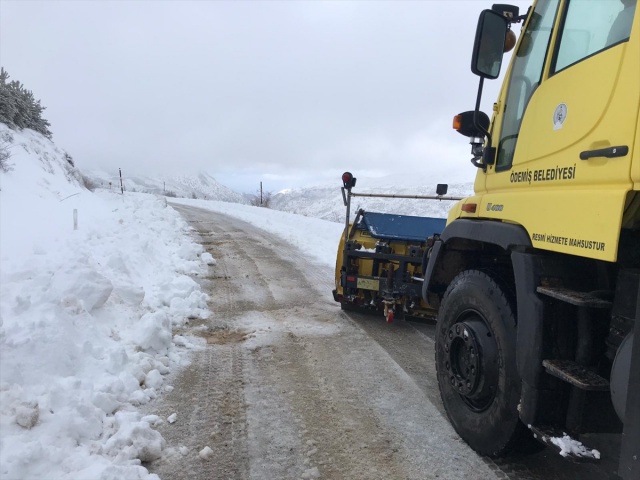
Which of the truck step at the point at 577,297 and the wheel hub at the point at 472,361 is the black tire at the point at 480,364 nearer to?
the wheel hub at the point at 472,361

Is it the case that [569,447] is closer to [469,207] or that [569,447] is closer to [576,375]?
[576,375]

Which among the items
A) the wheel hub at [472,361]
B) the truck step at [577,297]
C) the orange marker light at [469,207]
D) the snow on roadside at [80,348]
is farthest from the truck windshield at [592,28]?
the snow on roadside at [80,348]

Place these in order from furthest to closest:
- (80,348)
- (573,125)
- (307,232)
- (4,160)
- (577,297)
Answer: (307,232) < (4,160) < (80,348) < (573,125) < (577,297)

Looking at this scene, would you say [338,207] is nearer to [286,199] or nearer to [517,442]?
[286,199]

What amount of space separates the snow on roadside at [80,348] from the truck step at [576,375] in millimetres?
2399

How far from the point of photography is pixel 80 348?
383cm

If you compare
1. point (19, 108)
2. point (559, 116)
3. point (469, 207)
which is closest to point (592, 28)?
point (559, 116)

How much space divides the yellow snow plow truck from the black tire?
0.01 meters

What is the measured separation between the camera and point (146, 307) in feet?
19.0

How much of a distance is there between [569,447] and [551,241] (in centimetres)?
103

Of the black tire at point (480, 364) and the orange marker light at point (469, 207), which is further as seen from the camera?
the orange marker light at point (469, 207)

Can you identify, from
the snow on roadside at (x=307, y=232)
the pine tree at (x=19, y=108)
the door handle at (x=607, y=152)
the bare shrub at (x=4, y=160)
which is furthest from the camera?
the pine tree at (x=19, y=108)

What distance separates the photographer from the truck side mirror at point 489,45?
9.53 feet

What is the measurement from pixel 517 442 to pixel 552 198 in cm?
151
